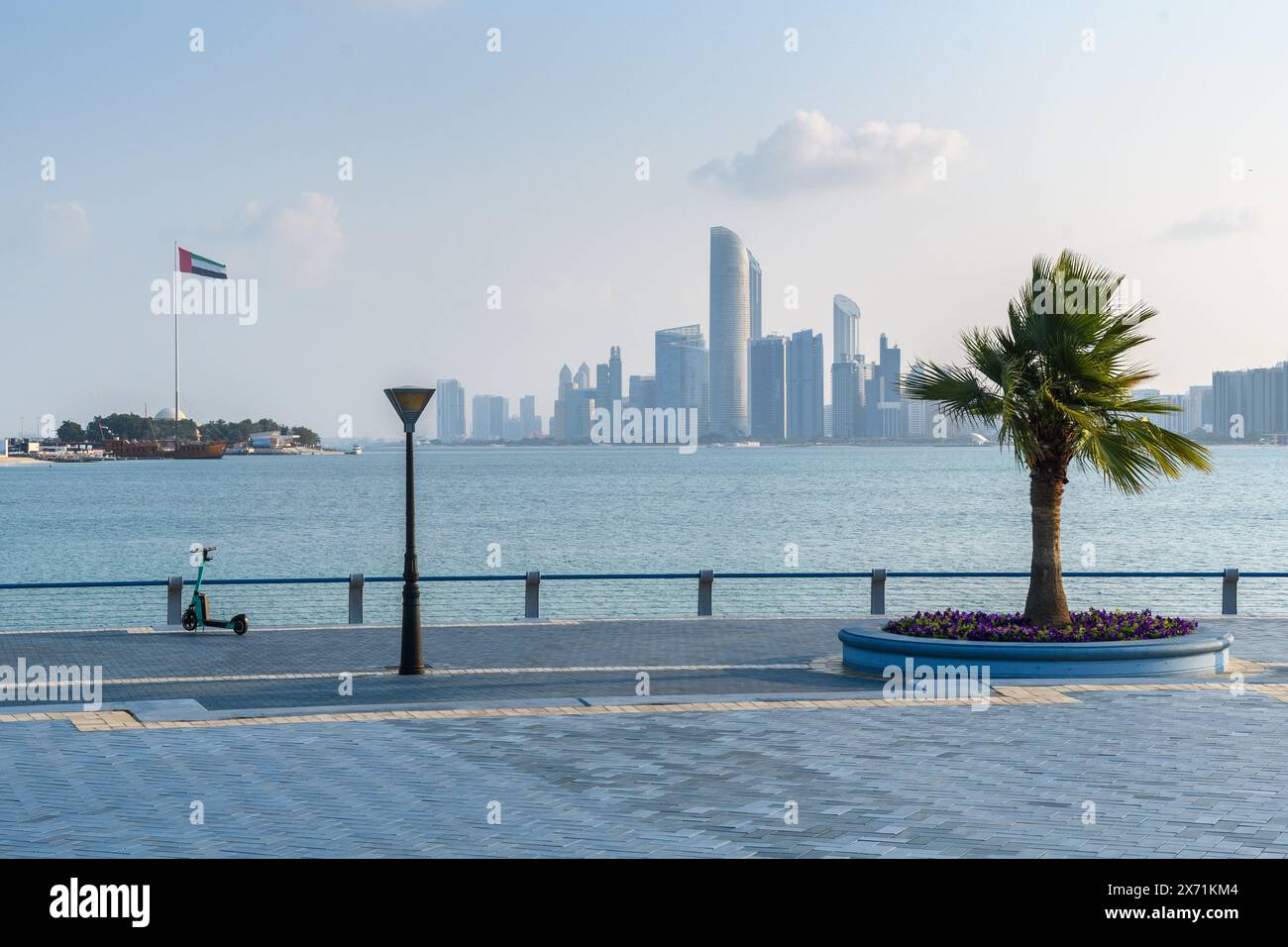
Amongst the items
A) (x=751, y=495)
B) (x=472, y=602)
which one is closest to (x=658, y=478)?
(x=751, y=495)

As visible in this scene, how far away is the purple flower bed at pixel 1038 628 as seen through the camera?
15.7 metres

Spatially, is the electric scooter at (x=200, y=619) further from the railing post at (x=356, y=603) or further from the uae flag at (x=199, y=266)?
the uae flag at (x=199, y=266)

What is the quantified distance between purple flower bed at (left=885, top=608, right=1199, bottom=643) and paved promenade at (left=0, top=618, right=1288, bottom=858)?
0.95 metres

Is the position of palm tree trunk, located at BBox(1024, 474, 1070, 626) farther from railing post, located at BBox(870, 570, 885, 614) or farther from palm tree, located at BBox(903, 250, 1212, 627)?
railing post, located at BBox(870, 570, 885, 614)

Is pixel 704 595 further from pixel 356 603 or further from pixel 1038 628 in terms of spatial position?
pixel 1038 628

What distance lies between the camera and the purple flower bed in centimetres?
1566

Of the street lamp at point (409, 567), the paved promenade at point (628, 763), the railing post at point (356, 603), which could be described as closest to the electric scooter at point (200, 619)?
the railing post at point (356, 603)

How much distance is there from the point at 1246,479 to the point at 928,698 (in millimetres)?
172731

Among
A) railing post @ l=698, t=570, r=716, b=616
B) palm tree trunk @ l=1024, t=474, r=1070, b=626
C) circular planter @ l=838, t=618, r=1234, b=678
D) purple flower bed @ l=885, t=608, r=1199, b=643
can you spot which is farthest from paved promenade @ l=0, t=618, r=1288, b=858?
railing post @ l=698, t=570, r=716, b=616

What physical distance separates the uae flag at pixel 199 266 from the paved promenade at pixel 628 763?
104252 millimetres

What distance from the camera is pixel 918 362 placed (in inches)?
650

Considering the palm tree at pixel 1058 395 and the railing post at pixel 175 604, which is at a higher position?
the palm tree at pixel 1058 395

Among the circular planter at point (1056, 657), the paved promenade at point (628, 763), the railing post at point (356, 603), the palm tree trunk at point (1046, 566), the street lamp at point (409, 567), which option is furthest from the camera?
the railing post at point (356, 603)

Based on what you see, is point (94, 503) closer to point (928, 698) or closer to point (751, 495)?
point (751, 495)
